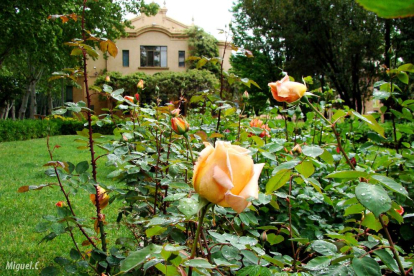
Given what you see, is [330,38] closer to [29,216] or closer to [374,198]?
[29,216]

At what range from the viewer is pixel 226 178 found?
0.44 m

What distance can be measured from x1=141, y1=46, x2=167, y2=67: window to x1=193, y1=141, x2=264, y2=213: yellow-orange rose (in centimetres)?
2173

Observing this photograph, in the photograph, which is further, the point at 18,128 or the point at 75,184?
the point at 18,128

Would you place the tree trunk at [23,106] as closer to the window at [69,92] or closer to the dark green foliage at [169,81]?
the dark green foliage at [169,81]

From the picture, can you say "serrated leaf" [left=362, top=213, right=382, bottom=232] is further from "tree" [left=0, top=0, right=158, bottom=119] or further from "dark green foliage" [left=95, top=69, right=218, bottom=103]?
"dark green foliage" [left=95, top=69, right=218, bottom=103]

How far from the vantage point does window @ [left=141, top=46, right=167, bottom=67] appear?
837 inches

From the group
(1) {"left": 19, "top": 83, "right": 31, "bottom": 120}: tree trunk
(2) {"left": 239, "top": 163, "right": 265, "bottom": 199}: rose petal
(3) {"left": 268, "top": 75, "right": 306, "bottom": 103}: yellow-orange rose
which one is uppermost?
(3) {"left": 268, "top": 75, "right": 306, "bottom": 103}: yellow-orange rose

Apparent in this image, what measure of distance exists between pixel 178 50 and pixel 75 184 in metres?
21.3

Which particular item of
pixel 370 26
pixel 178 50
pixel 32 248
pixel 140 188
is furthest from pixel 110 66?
pixel 140 188

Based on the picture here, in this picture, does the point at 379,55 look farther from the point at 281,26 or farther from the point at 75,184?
the point at 75,184

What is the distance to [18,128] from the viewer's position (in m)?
10.7

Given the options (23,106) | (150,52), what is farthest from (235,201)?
(150,52)

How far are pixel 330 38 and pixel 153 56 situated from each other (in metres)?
11.8

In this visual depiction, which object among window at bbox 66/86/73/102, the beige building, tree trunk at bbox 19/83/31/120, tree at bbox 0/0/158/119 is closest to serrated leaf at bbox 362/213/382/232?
tree at bbox 0/0/158/119
